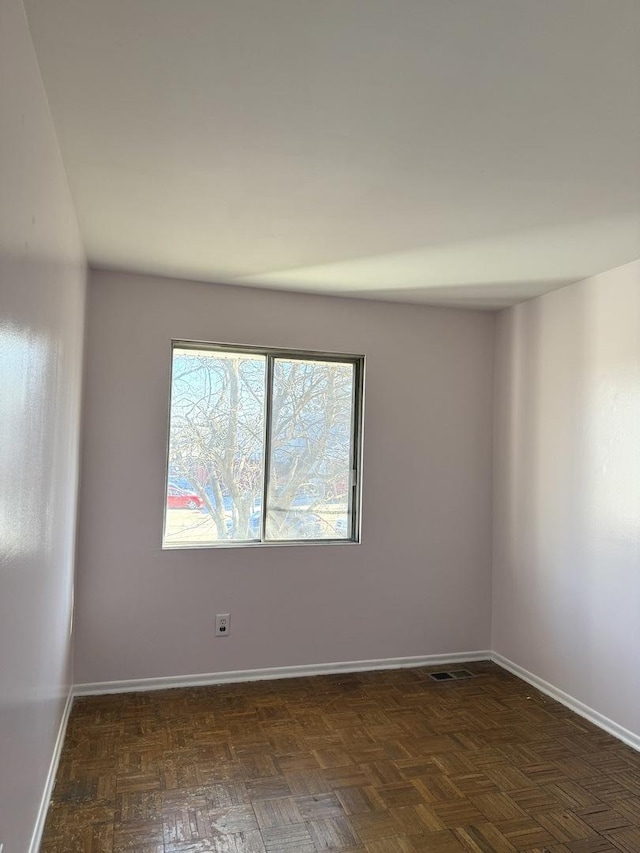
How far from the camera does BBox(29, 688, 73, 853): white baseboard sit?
1893mm

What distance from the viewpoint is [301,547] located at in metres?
3.58

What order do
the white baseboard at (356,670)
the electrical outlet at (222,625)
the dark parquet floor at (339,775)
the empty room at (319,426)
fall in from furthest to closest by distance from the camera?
the electrical outlet at (222,625) < the white baseboard at (356,670) < the dark parquet floor at (339,775) < the empty room at (319,426)

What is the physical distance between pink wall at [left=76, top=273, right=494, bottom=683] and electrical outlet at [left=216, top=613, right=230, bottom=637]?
0.04 m

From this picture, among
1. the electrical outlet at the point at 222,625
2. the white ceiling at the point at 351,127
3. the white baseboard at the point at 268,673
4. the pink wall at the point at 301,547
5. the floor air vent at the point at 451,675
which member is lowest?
the floor air vent at the point at 451,675

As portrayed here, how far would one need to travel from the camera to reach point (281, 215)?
244cm

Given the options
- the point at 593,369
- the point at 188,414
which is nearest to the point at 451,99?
the point at 593,369

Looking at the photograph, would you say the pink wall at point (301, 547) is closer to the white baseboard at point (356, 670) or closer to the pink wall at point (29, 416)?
the white baseboard at point (356, 670)

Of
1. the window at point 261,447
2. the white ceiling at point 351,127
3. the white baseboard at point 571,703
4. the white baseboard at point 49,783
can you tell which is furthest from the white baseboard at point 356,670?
the white ceiling at point 351,127

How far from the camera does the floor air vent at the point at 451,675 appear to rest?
3564 mm

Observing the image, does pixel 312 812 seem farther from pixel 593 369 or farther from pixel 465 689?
pixel 593 369

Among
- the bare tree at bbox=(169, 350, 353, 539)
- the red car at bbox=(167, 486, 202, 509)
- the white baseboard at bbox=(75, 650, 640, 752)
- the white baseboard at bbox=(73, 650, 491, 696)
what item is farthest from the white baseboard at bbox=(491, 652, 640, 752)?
the red car at bbox=(167, 486, 202, 509)

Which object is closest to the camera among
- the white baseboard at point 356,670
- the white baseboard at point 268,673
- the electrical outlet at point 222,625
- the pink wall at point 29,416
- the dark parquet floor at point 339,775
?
the pink wall at point 29,416

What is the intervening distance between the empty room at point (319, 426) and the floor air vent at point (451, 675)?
0.03 m

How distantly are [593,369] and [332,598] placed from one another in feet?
6.42
